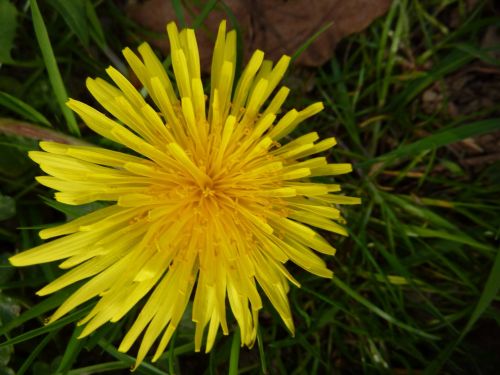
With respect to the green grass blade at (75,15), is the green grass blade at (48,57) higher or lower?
lower

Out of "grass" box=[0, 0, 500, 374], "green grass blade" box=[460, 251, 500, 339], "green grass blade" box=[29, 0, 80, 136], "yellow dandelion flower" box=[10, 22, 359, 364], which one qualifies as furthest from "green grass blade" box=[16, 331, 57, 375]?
"green grass blade" box=[460, 251, 500, 339]

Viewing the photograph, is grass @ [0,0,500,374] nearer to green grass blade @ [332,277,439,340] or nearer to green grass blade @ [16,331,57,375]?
green grass blade @ [332,277,439,340]

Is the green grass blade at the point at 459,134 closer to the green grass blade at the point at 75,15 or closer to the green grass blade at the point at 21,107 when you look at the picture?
the green grass blade at the point at 75,15

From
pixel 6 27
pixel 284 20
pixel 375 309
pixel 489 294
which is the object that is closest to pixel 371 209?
pixel 375 309

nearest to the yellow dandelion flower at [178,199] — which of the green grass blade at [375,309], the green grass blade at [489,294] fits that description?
the green grass blade at [375,309]

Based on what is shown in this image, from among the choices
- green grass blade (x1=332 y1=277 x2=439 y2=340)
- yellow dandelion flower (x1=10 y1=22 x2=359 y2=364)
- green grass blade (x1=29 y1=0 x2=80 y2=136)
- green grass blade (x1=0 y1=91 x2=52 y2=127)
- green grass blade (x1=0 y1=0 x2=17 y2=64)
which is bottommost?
green grass blade (x1=332 y1=277 x2=439 y2=340)

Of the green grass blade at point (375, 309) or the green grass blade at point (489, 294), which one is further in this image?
the green grass blade at point (375, 309)
